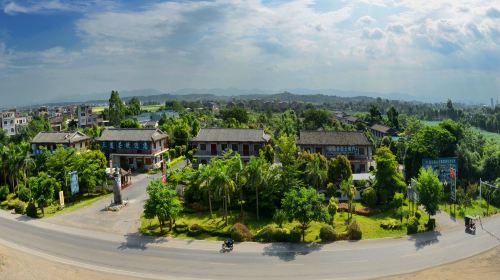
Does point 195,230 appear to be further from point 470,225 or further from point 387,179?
point 470,225

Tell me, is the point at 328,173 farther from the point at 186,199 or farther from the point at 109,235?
the point at 109,235

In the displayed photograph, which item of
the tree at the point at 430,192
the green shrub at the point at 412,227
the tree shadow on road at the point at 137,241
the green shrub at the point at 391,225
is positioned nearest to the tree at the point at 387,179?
the tree at the point at 430,192

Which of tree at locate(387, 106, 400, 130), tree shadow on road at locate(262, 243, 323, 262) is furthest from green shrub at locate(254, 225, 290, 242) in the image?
tree at locate(387, 106, 400, 130)

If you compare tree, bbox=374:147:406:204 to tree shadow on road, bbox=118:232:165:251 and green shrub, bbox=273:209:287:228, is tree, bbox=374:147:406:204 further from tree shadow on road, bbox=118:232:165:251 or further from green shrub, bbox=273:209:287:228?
tree shadow on road, bbox=118:232:165:251

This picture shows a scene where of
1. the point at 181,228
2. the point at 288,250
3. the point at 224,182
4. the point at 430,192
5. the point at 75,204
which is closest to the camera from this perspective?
the point at 288,250

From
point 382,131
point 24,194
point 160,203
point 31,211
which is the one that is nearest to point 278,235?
point 160,203

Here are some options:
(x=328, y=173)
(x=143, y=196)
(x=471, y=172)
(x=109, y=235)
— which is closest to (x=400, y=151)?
(x=471, y=172)
